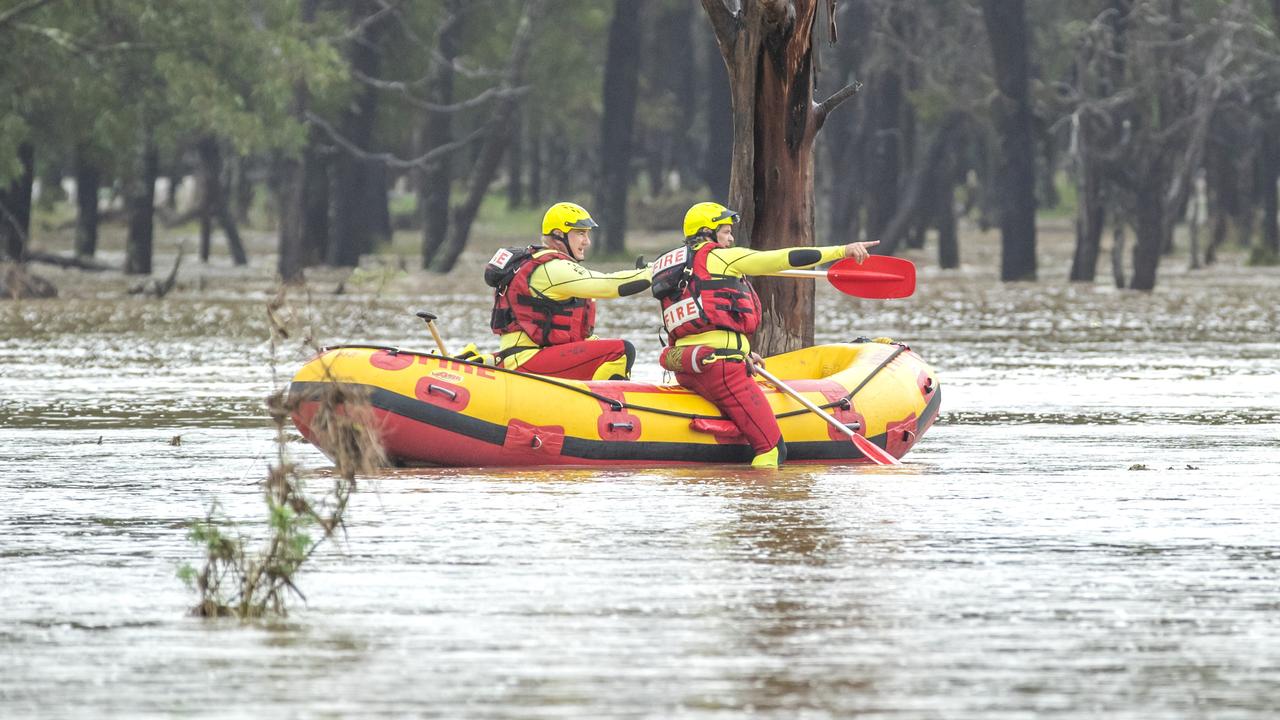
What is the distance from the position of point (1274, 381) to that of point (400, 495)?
1023cm

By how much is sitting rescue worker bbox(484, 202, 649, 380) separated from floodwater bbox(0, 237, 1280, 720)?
1.29 m

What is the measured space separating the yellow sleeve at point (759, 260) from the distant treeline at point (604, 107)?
2010 cm

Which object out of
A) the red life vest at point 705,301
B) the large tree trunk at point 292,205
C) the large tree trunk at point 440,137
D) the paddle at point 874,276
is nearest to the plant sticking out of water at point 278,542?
the red life vest at point 705,301

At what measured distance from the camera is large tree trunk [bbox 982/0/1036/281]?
40.4 metres

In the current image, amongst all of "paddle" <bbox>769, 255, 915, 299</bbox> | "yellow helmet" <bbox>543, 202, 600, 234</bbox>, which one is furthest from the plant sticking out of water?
"paddle" <bbox>769, 255, 915, 299</bbox>

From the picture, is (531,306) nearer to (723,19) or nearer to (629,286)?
(629,286)

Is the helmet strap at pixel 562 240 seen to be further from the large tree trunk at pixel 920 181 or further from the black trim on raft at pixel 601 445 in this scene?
the large tree trunk at pixel 920 181

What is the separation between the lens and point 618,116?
4906 centimetres

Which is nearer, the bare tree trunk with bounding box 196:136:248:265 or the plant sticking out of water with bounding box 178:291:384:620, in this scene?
the plant sticking out of water with bounding box 178:291:384:620

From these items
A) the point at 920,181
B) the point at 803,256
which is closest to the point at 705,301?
the point at 803,256

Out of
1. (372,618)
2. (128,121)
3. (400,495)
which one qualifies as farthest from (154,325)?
(372,618)

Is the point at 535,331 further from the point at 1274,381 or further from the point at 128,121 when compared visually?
the point at 128,121

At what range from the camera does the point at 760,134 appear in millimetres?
18047

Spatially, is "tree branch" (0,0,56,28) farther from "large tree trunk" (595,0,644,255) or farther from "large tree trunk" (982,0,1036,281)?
"large tree trunk" (595,0,644,255)
